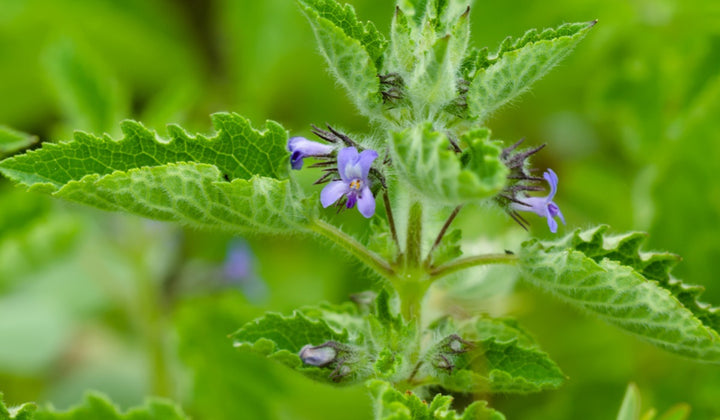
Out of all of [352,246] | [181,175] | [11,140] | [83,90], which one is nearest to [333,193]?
[352,246]

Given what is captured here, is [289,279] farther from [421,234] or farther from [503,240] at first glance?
[421,234]

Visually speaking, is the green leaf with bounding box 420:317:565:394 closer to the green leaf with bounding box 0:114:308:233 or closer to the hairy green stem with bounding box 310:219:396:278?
the hairy green stem with bounding box 310:219:396:278

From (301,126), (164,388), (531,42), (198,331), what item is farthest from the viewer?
(301,126)

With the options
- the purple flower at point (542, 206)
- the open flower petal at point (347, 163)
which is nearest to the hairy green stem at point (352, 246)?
the open flower petal at point (347, 163)

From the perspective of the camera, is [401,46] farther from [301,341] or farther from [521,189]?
[301,341]

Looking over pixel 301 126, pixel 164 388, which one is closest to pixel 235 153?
pixel 164 388

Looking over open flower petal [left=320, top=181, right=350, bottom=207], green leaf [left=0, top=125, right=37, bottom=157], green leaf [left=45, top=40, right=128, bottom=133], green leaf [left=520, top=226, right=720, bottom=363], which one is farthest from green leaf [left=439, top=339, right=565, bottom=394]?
green leaf [left=45, top=40, right=128, bottom=133]
